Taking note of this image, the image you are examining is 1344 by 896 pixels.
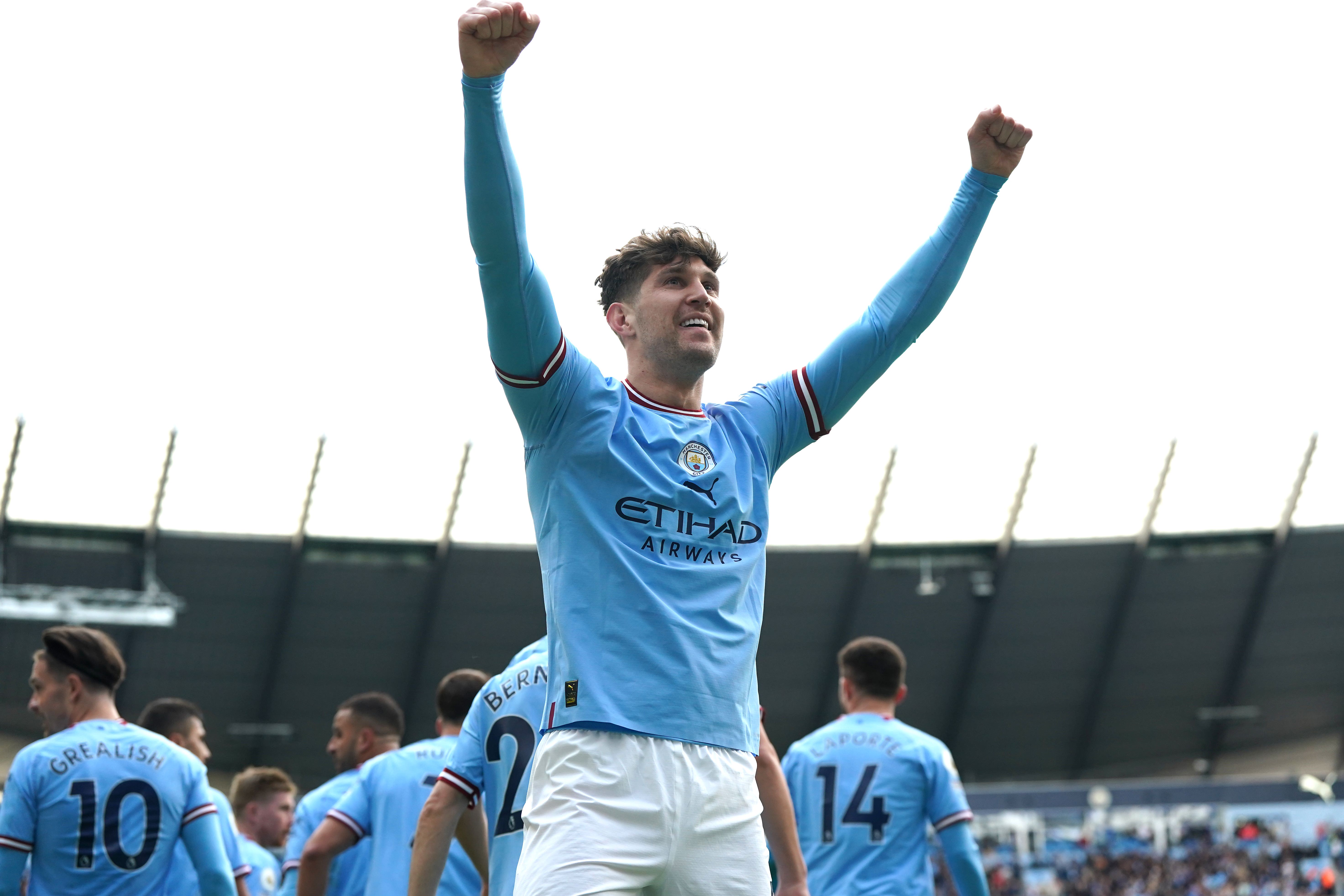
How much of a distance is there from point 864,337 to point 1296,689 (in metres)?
22.3

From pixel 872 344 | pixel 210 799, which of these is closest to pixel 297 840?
pixel 210 799

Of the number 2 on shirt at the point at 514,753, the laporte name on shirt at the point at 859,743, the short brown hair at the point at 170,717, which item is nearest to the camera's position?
the number 2 on shirt at the point at 514,753

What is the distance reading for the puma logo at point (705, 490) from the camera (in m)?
2.58

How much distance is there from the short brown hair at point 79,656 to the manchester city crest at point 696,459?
3.35 m

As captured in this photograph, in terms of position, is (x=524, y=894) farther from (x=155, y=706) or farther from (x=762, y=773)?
(x=155, y=706)

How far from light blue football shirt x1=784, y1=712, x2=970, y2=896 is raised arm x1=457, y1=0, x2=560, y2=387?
14.0 ft

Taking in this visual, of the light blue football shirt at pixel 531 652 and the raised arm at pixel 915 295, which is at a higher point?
the raised arm at pixel 915 295

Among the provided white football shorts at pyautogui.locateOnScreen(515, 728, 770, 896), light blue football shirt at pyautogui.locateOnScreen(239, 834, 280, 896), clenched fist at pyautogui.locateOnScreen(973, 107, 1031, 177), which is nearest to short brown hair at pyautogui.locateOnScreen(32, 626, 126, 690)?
light blue football shirt at pyautogui.locateOnScreen(239, 834, 280, 896)

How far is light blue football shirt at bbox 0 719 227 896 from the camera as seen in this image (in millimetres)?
4883

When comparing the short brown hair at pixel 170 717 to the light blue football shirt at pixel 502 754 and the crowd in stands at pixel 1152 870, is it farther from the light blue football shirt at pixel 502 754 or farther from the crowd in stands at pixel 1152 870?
the crowd in stands at pixel 1152 870

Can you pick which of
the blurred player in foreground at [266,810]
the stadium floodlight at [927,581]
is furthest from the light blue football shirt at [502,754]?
→ the stadium floodlight at [927,581]

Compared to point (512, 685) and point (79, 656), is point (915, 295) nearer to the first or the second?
point (512, 685)

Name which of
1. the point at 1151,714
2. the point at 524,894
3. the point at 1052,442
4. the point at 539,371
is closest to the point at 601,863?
the point at 524,894

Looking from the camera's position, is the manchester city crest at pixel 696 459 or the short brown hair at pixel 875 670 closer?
the manchester city crest at pixel 696 459
